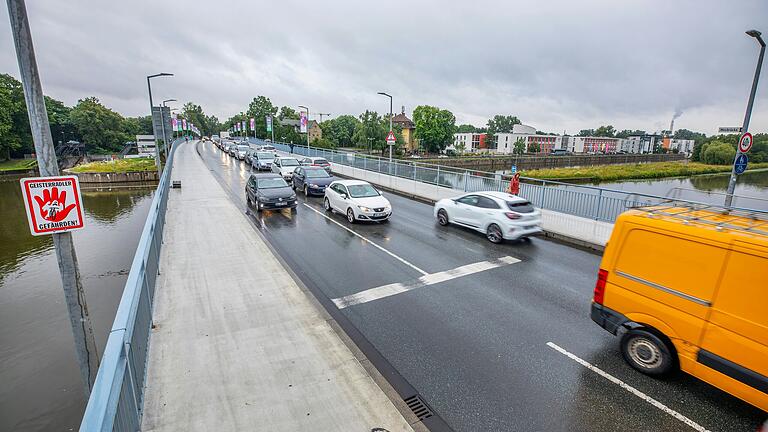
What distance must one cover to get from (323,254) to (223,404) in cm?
617

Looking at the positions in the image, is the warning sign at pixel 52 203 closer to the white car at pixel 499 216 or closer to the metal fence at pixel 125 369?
the metal fence at pixel 125 369

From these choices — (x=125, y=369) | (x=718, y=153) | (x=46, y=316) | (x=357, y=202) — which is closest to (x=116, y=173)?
(x=46, y=316)

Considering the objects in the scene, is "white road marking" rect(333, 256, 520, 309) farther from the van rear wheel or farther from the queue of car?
the van rear wheel

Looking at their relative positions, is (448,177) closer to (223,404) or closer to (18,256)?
(223,404)

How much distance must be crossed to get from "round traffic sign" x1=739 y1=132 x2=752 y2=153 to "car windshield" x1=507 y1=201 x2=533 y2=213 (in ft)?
19.7

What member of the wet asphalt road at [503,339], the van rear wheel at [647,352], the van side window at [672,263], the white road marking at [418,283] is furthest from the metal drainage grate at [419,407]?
the van side window at [672,263]

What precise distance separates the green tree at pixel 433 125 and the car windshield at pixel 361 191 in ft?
249

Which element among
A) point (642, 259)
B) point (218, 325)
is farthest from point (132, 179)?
point (642, 259)

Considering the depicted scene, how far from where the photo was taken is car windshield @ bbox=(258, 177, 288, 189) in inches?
630

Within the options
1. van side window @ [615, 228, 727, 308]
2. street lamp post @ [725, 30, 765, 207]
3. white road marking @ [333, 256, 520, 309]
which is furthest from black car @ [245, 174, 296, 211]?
street lamp post @ [725, 30, 765, 207]

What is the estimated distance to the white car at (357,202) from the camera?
13.8 meters

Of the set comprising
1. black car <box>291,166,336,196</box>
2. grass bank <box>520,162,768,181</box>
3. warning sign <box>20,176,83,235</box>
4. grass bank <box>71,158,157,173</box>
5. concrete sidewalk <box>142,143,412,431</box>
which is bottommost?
grass bank <box>520,162,768,181</box>

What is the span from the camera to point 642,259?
5141 millimetres

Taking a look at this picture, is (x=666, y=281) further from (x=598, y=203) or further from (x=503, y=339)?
(x=598, y=203)
